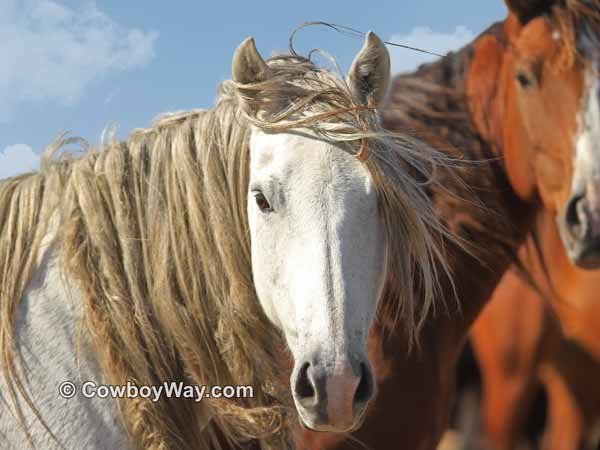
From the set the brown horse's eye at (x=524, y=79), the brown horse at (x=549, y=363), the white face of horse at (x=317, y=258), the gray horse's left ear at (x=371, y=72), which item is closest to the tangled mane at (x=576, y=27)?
the brown horse's eye at (x=524, y=79)

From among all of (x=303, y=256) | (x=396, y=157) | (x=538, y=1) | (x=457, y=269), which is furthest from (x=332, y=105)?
(x=538, y=1)

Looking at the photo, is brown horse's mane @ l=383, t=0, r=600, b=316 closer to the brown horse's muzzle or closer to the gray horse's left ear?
the brown horse's muzzle

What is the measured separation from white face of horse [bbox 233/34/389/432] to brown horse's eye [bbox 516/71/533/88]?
4.43 ft

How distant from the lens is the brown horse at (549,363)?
308cm

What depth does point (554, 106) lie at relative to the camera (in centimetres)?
245

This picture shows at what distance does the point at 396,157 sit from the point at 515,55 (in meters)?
1.25

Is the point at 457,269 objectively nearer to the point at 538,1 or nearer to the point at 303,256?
the point at 538,1

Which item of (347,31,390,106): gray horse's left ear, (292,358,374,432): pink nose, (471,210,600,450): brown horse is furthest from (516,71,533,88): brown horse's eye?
(292,358,374,432): pink nose

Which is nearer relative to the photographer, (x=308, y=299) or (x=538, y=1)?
(x=308, y=299)

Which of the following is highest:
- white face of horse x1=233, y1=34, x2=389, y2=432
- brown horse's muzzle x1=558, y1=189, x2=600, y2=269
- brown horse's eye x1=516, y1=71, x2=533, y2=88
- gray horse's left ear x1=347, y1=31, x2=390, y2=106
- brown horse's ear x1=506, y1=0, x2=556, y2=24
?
brown horse's ear x1=506, y1=0, x2=556, y2=24

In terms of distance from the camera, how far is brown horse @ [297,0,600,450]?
7.64 ft

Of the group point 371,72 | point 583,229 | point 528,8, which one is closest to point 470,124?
point 528,8

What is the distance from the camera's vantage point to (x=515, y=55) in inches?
101

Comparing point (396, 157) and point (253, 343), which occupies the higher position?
point (396, 157)
